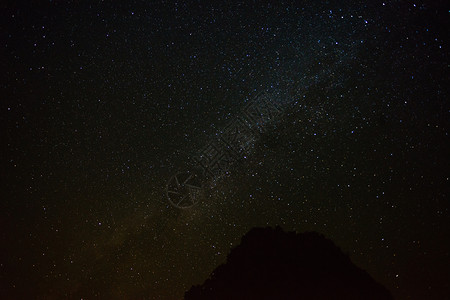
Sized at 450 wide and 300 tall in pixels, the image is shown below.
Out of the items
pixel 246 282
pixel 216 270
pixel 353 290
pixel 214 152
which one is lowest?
pixel 353 290

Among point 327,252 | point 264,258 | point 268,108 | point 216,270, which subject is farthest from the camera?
point 264,258

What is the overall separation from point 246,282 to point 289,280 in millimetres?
684

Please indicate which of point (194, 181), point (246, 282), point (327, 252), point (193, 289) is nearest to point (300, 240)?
point (327, 252)

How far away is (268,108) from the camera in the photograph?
10.6ft

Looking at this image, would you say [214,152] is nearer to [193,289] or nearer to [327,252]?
[193,289]

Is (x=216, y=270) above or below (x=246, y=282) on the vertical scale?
above

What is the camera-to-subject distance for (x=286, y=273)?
459 centimetres

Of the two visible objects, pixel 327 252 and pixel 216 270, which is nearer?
pixel 216 270

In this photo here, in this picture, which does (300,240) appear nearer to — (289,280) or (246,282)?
(289,280)

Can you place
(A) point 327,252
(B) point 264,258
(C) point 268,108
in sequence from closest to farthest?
(C) point 268,108 < (A) point 327,252 < (B) point 264,258

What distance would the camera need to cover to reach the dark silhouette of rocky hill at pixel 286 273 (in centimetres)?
415

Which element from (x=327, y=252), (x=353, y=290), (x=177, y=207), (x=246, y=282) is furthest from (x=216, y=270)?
(x=353, y=290)

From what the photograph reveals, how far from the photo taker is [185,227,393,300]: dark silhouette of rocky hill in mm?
4152

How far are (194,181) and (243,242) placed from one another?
1.28 metres
